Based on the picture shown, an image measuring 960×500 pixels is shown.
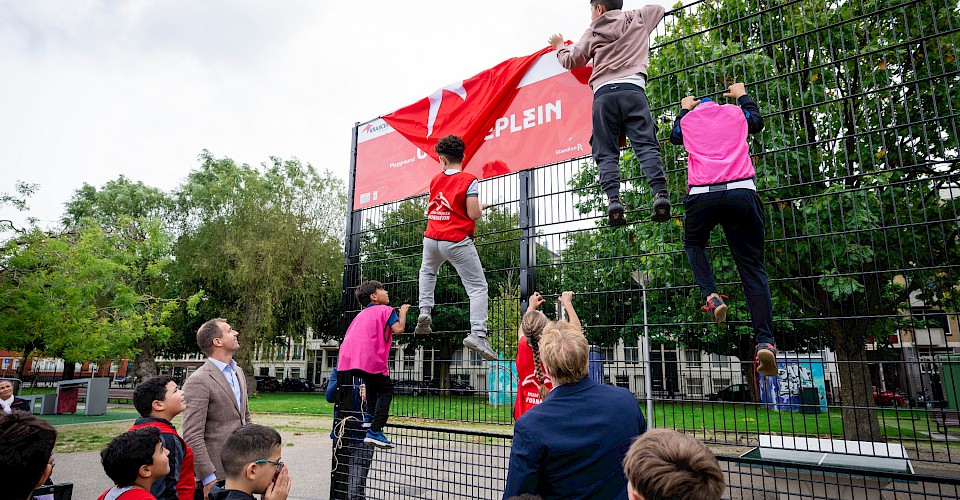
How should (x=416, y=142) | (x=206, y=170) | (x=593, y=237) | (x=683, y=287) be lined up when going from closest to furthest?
(x=683, y=287), (x=593, y=237), (x=416, y=142), (x=206, y=170)

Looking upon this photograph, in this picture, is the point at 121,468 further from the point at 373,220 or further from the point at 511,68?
the point at 511,68

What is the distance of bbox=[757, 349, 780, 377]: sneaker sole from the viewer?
3.65m

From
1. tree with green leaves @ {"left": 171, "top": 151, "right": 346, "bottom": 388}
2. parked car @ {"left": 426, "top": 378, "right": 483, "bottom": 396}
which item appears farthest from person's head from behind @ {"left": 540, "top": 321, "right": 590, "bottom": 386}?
tree with green leaves @ {"left": 171, "top": 151, "right": 346, "bottom": 388}

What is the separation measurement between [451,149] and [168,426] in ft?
11.0

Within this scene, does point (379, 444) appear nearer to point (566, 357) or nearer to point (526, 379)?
point (526, 379)

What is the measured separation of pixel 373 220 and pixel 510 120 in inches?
86.8

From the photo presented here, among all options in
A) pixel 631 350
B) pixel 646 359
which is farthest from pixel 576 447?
pixel 631 350

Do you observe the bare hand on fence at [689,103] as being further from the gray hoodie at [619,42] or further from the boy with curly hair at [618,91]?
the gray hoodie at [619,42]

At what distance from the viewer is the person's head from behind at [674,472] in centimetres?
172

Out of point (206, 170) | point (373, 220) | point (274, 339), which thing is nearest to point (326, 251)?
point (274, 339)

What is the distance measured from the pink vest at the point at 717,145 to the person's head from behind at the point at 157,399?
4.11 m

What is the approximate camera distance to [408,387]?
605 cm

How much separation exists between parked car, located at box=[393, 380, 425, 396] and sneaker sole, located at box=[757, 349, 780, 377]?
11.1ft

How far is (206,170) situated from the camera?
33000mm
